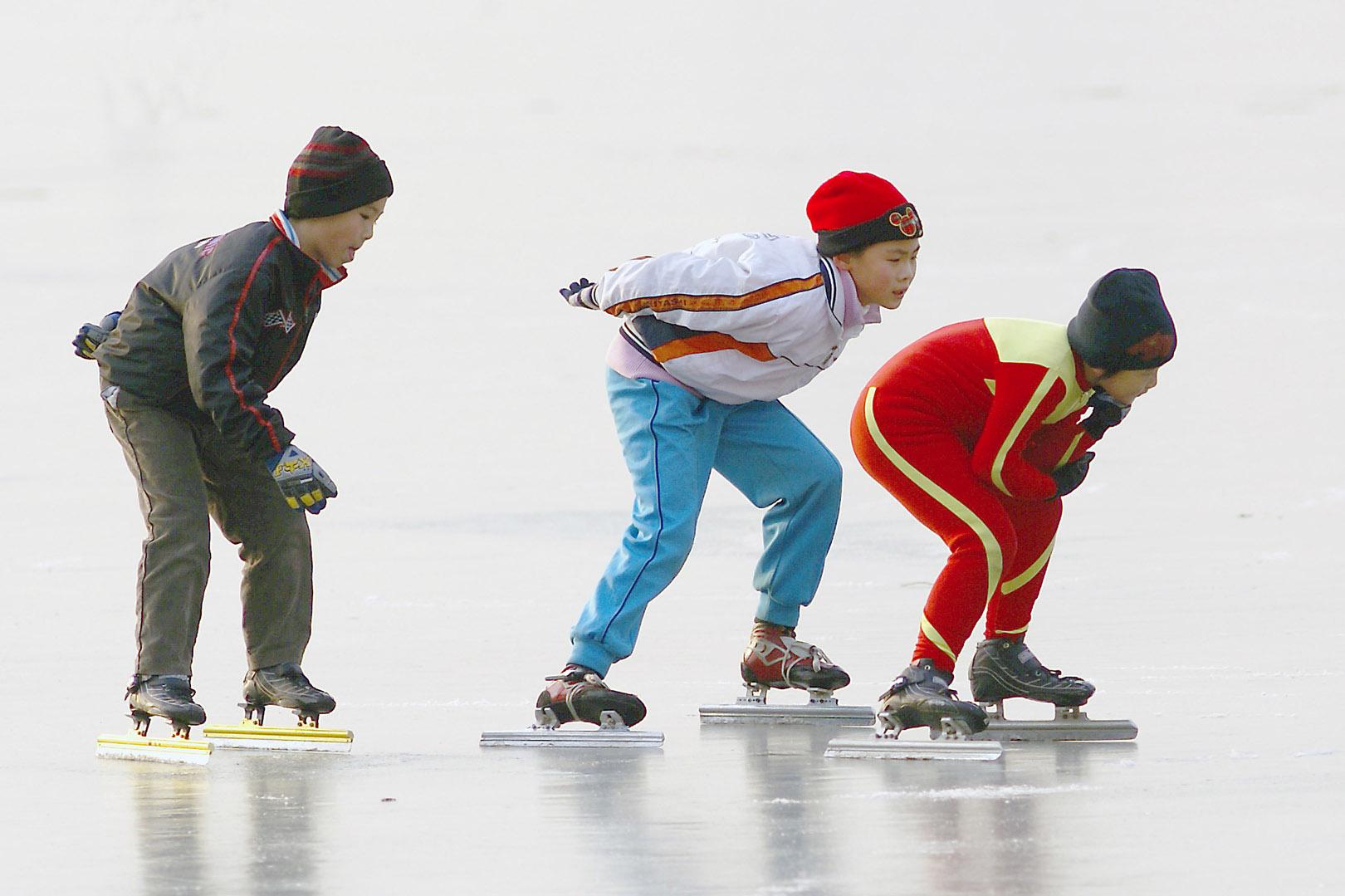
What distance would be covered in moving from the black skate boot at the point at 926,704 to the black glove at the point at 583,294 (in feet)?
4.53

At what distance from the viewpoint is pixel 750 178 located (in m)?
18.8

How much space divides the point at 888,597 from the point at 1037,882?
15.0 feet

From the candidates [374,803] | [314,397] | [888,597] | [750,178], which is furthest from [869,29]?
[374,803]

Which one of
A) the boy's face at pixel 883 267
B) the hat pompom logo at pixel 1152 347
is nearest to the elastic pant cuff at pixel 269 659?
the boy's face at pixel 883 267

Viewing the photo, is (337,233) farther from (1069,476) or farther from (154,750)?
(1069,476)

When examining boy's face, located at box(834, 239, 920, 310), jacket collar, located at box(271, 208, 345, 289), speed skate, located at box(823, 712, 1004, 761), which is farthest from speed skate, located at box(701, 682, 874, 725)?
jacket collar, located at box(271, 208, 345, 289)


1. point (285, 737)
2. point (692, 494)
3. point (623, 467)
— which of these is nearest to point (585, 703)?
point (692, 494)

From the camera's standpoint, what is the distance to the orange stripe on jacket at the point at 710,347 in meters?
5.46

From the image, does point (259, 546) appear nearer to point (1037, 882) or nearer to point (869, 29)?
point (1037, 882)

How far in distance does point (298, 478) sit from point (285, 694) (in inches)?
24.5

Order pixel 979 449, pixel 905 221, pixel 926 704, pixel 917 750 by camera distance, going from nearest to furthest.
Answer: pixel 917 750 < pixel 926 704 < pixel 979 449 < pixel 905 221

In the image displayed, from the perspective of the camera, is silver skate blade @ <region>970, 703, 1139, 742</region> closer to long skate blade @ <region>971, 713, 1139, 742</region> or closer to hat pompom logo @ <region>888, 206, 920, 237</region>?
long skate blade @ <region>971, 713, 1139, 742</region>

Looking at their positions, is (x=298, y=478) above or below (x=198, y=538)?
above

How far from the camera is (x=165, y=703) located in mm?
5016
